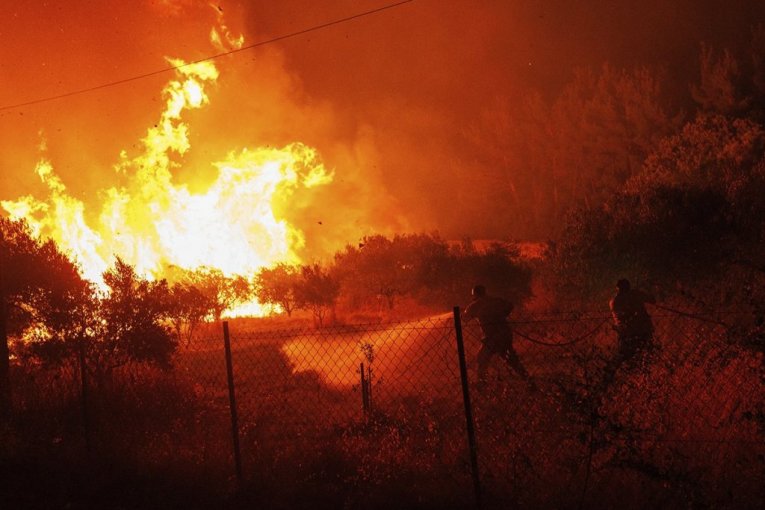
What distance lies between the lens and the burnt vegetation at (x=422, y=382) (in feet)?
15.7

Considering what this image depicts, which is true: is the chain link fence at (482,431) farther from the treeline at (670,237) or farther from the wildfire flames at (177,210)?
the wildfire flames at (177,210)

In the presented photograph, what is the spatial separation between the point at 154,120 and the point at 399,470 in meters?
28.1

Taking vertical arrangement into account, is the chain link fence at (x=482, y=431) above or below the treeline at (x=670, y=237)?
below

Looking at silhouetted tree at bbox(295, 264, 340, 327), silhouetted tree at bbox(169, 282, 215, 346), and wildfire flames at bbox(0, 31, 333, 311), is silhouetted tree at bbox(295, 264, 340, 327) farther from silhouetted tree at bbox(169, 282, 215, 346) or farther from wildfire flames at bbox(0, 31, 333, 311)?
wildfire flames at bbox(0, 31, 333, 311)

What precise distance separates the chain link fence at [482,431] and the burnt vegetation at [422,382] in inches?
1.1

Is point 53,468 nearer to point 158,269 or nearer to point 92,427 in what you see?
point 92,427

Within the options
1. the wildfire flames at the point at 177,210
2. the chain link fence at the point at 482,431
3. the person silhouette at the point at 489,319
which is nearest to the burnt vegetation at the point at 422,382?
the chain link fence at the point at 482,431

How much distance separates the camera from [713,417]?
5492 millimetres

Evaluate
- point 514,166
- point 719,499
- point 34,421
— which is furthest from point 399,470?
point 514,166

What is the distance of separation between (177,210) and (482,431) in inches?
958

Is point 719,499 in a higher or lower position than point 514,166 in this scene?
lower

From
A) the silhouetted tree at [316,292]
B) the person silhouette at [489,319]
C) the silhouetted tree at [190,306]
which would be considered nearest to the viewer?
the person silhouette at [489,319]

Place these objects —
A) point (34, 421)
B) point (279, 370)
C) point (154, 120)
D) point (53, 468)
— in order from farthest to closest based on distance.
Result: point (154, 120) < point (279, 370) < point (34, 421) < point (53, 468)

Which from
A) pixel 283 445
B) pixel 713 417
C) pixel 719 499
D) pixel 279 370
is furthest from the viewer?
pixel 279 370
